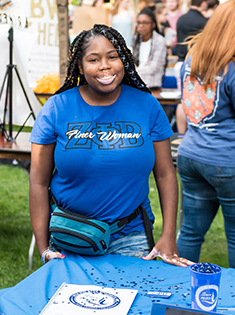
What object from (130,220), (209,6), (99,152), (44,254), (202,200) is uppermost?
(209,6)

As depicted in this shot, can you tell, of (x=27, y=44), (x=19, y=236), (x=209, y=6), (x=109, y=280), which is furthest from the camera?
(x=209, y=6)

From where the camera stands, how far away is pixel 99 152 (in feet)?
5.69

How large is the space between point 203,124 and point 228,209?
526 mm

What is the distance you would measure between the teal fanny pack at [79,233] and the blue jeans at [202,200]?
105 cm

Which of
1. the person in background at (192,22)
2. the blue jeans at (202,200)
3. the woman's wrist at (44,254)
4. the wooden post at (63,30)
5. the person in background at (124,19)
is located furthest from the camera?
the person in background at (124,19)

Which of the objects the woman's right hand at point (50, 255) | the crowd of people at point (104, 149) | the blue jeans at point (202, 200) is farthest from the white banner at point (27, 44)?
the woman's right hand at point (50, 255)

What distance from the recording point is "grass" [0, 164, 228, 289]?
3.72m

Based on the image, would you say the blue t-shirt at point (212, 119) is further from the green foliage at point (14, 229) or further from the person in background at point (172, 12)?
the person in background at point (172, 12)

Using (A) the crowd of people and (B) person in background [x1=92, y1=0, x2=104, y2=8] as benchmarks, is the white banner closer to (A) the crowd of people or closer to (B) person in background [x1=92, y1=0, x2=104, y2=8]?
(A) the crowd of people

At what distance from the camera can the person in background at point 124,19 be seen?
27.2ft

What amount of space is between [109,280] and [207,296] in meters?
0.40

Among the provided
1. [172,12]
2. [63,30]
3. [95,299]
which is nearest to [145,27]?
[172,12]

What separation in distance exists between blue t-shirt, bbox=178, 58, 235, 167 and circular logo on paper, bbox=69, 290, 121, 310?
1.36 m

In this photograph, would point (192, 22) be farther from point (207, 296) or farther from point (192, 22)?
point (207, 296)
